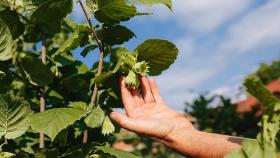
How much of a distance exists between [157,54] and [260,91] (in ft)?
3.85

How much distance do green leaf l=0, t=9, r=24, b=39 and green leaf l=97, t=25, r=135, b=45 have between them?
0.48 m

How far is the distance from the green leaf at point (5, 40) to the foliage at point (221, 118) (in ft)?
30.2

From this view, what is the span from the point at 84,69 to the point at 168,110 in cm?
67

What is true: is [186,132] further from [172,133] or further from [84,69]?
[84,69]

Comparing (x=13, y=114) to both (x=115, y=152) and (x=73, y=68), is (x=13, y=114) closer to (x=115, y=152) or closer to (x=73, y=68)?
(x=115, y=152)

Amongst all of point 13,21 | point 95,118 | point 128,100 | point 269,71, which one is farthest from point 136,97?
point 269,71

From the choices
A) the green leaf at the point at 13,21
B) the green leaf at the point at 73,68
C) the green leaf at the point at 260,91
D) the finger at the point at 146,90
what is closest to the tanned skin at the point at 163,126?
the finger at the point at 146,90

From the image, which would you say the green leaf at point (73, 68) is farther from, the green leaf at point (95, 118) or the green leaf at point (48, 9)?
the green leaf at point (95, 118)

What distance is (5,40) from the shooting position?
7.41ft

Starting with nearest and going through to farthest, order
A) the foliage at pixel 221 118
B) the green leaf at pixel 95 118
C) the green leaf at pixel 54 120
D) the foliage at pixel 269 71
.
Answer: the green leaf at pixel 54 120, the green leaf at pixel 95 118, the foliage at pixel 221 118, the foliage at pixel 269 71

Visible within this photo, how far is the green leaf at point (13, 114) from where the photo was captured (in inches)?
83.5

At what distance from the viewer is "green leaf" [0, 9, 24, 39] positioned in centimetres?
245

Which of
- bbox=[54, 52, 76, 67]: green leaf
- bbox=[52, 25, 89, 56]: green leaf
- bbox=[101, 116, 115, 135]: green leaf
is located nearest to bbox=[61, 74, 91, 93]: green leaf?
bbox=[54, 52, 76, 67]: green leaf

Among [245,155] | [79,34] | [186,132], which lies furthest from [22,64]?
[245,155]
